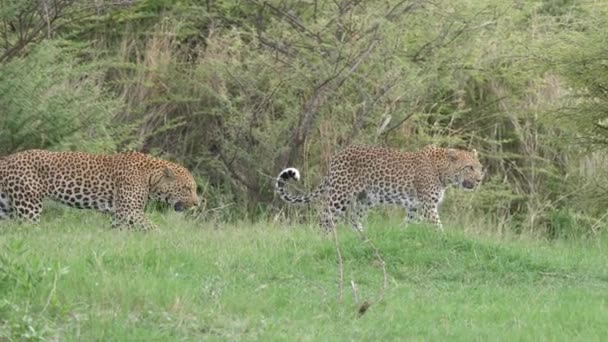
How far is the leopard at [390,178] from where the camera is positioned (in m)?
13.6

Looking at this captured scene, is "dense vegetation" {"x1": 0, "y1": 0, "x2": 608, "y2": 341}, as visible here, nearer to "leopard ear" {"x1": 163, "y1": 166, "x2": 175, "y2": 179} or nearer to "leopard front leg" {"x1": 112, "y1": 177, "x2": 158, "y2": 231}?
"leopard front leg" {"x1": 112, "y1": 177, "x2": 158, "y2": 231}

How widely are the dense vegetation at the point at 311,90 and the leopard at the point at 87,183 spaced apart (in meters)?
1.13

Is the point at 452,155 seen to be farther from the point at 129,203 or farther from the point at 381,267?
the point at 381,267

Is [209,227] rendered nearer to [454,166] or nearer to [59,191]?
[59,191]

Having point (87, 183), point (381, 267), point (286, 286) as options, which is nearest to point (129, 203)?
point (87, 183)

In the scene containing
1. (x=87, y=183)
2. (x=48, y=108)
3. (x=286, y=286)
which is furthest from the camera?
(x=48, y=108)

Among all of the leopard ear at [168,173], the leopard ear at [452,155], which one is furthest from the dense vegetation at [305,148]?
the leopard ear at [452,155]

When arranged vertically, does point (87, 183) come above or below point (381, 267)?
above

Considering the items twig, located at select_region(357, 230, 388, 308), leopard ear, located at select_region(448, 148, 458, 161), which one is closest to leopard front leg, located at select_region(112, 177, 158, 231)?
twig, located at select_region(357, 230, 388, 308)

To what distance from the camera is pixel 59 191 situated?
12.9 meters

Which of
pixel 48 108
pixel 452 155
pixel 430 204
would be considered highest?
pixel 48 108

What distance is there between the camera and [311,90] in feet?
51.6

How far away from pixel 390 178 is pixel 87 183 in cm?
318

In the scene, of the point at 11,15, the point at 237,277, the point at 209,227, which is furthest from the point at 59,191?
the point at 237,277
